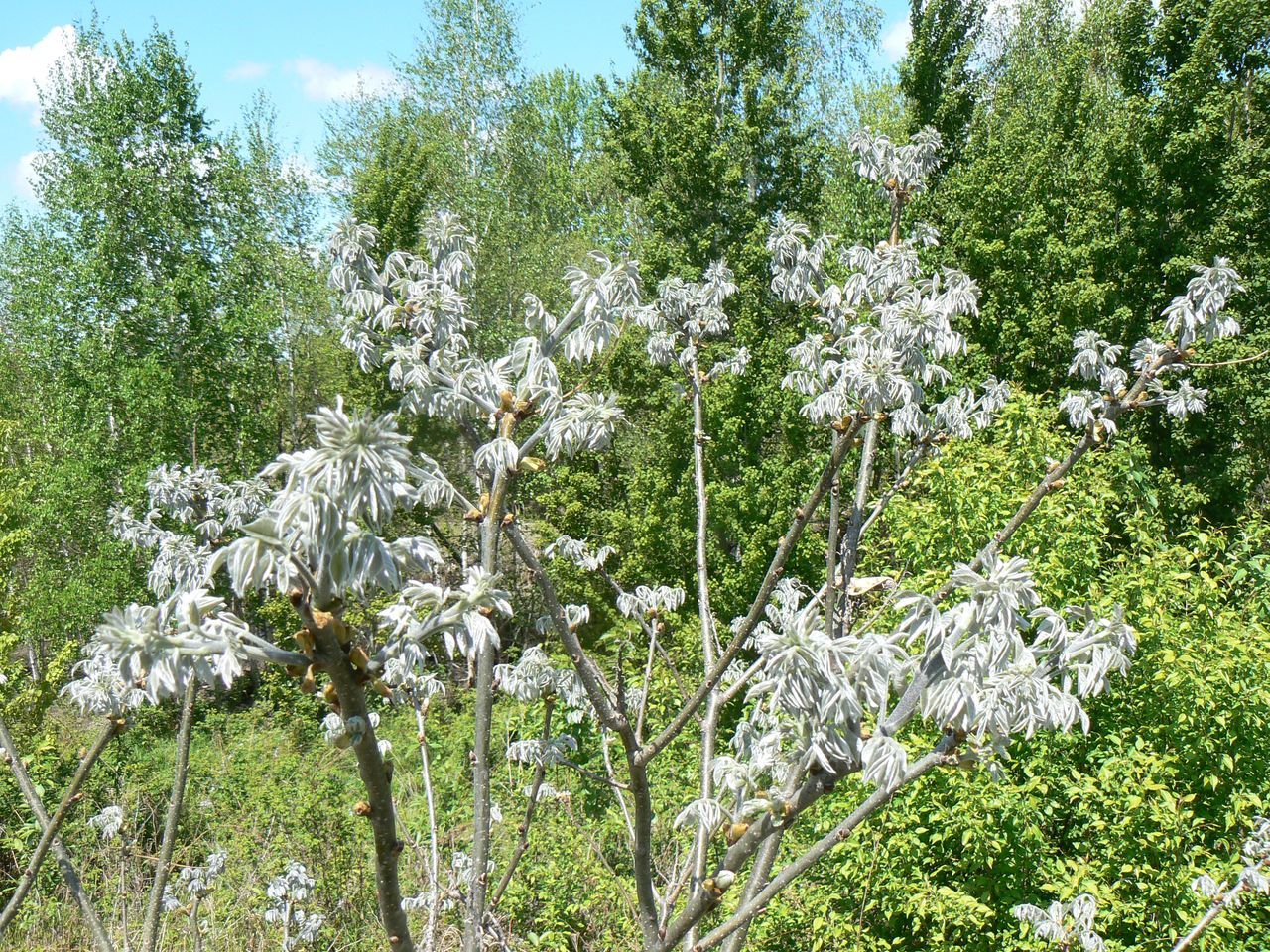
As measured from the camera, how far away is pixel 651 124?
12742mm

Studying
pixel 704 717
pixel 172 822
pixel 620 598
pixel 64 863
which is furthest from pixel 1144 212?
pixel 64 863

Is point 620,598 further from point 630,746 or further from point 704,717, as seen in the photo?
point 630,746

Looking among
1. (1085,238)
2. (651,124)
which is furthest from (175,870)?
(1085,238)

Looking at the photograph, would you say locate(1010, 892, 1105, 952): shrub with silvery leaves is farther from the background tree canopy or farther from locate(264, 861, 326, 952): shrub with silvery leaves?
locate(264, 861, 326, 952): shrub with silvery leaves

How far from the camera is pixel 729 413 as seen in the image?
11945 mm

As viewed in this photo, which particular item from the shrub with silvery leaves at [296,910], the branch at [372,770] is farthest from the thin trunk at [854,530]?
the shrub with silvery leaves at [296,910]

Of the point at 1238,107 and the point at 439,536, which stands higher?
the point at 1238,107

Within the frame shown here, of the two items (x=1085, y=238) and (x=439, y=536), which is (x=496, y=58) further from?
(x=1085, y=238)

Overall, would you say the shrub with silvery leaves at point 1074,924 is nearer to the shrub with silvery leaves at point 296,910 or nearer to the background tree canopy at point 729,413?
the background tree canopy at point 729,413

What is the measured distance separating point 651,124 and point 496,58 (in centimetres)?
902

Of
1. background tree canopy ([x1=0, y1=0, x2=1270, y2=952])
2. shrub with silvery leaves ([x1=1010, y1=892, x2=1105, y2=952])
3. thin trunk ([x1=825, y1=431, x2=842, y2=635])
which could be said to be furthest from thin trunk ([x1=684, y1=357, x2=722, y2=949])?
background tree canopy ([x1=0, y1=0, x2=1270, y2=952])

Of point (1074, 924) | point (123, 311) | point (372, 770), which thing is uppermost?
point (123, 311)

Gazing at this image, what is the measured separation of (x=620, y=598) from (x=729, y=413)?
884 cm

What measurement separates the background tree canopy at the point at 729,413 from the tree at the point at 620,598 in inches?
99.6
